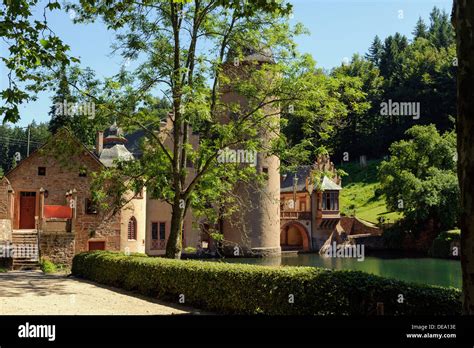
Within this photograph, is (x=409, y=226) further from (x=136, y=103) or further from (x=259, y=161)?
(x=136, y=103)

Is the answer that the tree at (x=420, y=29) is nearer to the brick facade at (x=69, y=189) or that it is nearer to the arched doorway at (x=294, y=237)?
the arched doorway at (x=294, y=237)

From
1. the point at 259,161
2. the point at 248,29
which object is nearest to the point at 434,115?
the point at 259,161

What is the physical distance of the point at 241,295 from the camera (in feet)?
39.8

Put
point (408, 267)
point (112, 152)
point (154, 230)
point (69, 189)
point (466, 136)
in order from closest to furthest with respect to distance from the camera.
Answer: point (466, 136)
point (69, 189)
point (408, 267)
point (154, 230)
point (112, 152)

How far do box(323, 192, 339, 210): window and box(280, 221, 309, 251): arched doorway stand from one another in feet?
11.6

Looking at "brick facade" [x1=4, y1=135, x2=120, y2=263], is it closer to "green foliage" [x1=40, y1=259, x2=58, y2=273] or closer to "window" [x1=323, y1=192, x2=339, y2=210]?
"green foliage" [x1=40, y1=259, x2=58, y2=273]

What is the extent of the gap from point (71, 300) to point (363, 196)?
55.7 meters

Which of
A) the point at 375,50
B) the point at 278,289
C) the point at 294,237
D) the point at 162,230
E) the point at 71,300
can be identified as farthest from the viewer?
the point at 375,50

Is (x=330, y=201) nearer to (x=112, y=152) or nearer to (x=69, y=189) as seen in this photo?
(x=112, y=152)

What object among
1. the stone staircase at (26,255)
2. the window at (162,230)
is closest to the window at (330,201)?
the window at (162,230)

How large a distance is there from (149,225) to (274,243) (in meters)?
11.7

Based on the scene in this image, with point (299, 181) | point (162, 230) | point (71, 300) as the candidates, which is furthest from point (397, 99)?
point (71, 300)

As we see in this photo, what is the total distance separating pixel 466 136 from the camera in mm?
4891

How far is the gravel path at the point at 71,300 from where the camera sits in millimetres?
12078
